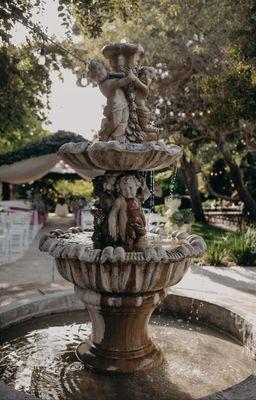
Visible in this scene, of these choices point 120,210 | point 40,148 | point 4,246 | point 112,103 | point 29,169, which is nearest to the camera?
point 120,210

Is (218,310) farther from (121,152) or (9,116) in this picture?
(9,116)

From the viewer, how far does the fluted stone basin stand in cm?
386

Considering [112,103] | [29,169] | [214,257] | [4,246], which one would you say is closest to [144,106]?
[112,103]

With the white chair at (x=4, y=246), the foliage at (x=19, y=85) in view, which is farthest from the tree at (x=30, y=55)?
the white chair at (x=4, y=246)

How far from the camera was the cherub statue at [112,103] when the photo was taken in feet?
15.1

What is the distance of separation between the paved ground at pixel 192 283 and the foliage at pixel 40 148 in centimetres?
689

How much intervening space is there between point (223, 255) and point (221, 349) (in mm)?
5183

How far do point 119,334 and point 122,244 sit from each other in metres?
0.95

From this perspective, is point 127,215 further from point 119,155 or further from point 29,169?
point 29,169

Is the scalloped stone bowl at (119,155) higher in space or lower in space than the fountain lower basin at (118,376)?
higher

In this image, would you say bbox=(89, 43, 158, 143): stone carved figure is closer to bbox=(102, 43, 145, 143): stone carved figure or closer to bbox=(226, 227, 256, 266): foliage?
bbox=(102, 43, 145, 143): stone carved figure

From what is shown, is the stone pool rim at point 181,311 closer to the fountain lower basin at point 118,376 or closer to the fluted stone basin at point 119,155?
the fountain lower basin at point 118,376

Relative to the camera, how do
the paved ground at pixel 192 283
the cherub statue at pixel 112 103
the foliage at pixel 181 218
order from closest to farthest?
1. the cherub statue at pixel 112 103
2. the paved ground at pixel 192 283
3. the foliage at pixel 181 218

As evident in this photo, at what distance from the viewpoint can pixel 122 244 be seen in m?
4.34
